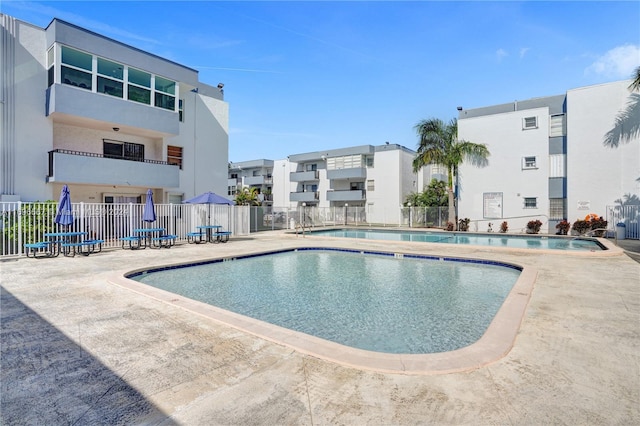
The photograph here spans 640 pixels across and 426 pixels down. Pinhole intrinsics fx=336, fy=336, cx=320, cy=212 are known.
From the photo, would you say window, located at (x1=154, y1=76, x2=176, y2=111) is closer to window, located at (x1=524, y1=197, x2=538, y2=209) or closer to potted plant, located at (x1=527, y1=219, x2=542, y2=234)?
potted plant, located at (x1=527, y1=219, x2=542, y2=234)

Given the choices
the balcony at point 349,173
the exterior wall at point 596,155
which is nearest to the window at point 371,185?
the balcony at point 349,173

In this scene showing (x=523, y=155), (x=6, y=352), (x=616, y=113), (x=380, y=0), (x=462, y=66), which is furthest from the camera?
(x=523, y=155)

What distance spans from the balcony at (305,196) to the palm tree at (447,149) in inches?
636

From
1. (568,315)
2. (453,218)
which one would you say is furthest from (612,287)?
(453,218)

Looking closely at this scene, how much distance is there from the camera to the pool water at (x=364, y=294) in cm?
532

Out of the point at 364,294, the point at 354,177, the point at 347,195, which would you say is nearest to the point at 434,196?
the point at 354,177

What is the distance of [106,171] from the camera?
1694 cm

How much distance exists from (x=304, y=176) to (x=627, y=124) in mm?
29639

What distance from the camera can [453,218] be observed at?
25625 mm

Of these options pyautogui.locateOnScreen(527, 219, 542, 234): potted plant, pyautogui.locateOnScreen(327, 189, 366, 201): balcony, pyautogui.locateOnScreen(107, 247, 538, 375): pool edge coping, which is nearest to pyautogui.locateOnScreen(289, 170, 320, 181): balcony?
pyautogui.locateOnScreen(327, 189, 366, 201): balcony

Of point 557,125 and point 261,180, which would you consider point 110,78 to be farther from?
point 261,180

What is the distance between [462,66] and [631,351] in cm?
1508

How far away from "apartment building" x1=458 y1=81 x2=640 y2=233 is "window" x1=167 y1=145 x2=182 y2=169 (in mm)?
20444

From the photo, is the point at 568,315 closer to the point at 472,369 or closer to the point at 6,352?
the point at 472,369
